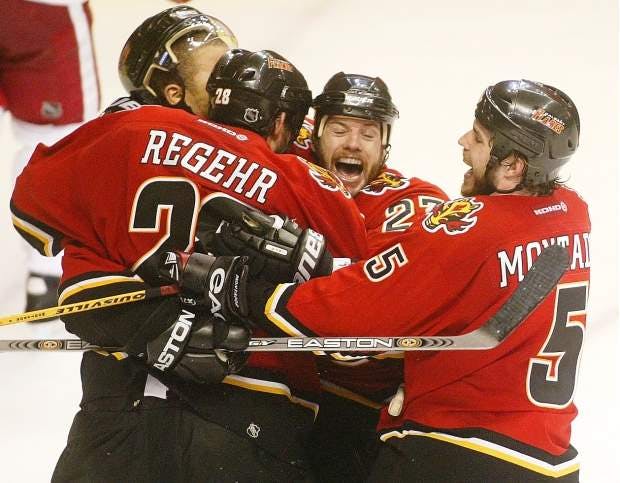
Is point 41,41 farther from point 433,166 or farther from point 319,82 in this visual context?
point 433,166

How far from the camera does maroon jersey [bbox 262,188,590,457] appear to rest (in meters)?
2.23

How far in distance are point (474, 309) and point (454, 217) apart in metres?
0.20

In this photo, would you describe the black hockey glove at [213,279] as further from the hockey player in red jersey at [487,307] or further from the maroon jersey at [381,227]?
the maroon jersey at [381,227]

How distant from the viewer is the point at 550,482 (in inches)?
88.4

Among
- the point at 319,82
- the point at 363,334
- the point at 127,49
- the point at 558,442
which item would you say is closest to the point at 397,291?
the point at 363,334

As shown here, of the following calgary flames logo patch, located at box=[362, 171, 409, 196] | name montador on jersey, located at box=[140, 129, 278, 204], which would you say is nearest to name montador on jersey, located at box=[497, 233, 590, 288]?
Result: name montador on jersey, located at box=[140, 129, 278, 204]

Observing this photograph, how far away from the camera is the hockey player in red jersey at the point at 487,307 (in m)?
2.23

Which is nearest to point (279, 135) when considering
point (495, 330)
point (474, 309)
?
point (474, 309)

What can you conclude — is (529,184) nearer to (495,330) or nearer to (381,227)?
(495,330)

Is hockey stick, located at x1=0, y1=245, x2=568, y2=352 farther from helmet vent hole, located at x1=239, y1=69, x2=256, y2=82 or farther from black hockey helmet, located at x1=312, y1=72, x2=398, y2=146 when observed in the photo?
black hockey helmet, located at x1=312, y1=72, x2=398, y2=146

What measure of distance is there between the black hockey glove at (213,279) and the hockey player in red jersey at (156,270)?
0.04 ft

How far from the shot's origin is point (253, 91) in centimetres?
255

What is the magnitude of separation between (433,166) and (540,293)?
82.1 inches

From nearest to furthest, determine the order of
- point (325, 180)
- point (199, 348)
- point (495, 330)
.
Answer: point (495, 330)
point (199, 348)
point (325, 180)
